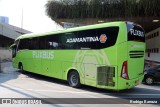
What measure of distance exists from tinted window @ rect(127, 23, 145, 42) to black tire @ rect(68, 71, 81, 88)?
11.8ft

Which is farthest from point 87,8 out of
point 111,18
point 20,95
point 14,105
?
point 14,105

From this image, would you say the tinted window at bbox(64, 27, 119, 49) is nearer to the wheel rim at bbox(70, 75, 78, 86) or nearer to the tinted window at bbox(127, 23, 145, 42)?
the tinted window at bbox(127, 23, 145, 42)

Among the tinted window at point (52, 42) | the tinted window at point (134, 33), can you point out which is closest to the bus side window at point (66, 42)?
the tinted window at point (52, 42)

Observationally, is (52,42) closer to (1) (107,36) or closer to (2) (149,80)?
(1) (107,36)

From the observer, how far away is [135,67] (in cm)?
1194

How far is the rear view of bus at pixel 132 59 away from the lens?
1130 centimetres

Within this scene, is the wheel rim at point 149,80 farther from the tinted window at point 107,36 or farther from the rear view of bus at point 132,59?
the tinted window at point 107,36

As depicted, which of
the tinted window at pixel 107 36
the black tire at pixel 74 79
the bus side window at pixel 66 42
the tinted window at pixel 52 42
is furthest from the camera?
the tinted window at pixel 52 42

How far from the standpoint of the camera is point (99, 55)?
39.7 ft

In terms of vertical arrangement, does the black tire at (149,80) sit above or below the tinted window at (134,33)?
below

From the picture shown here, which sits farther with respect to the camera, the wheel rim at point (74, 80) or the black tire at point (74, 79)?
the wheel rim at point (74, 80)

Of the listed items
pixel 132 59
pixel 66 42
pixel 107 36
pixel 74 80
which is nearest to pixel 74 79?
pixel 74 80

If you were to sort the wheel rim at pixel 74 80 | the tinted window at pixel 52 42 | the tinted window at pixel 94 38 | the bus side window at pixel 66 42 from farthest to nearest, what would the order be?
1. the tinted window at pixel 52 42
2. the bus side window at pixel 66 42
3. the wheel rim at pixel 74 80
4. the tinted window at pixel 94 38

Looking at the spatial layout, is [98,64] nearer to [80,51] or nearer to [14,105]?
[80,51]
